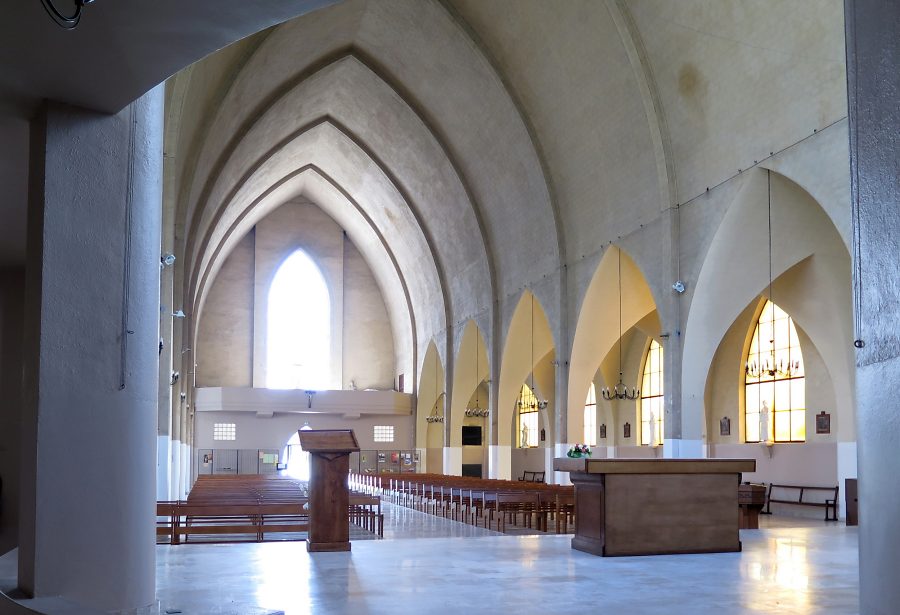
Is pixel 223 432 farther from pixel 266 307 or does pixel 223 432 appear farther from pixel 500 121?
pixel 500 121

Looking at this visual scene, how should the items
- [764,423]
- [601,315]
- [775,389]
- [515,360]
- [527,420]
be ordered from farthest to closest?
[527,420] < [515,360] < [775,389] < [601,315] < [764,423]

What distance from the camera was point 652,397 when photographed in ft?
81.0

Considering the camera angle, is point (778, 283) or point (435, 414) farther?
point (435, 414)

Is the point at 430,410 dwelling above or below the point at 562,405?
below

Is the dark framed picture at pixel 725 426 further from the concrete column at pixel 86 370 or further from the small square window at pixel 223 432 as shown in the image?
the concrete column at pixel 86 370

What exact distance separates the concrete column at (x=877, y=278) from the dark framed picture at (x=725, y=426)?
18.1m

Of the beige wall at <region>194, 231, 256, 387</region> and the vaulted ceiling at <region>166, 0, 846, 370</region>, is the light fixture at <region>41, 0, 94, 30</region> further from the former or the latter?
the beige wall at <region>194, 231, 256, 387</region>

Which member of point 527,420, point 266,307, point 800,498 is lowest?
point 800,498

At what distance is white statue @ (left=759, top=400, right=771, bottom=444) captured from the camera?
18.8 m

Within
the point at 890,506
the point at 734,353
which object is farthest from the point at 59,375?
the point at 734,353

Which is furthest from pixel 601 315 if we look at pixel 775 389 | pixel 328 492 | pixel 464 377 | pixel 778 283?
pixel 328 492

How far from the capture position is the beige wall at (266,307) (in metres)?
33.6

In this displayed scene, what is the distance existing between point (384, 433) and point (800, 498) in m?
17.8

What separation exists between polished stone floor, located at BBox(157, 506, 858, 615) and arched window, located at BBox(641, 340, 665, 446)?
15402 mm
